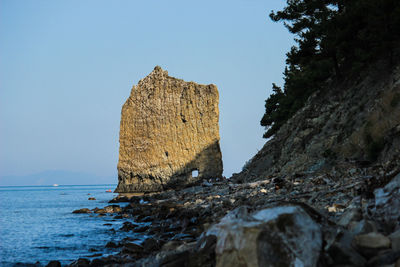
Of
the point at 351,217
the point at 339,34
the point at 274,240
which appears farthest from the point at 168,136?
the point at 274,240

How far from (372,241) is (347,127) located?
12343 millimetres

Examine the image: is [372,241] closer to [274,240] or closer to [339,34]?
[274,240]

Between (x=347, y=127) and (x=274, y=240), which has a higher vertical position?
(x=347, y=127)

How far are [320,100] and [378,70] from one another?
464 cm

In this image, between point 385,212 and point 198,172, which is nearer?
point 385,212

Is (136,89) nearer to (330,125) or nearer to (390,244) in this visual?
(330,125)

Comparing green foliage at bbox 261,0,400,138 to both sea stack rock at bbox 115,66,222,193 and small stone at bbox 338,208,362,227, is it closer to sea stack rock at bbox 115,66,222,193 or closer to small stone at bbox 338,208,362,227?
small stone at bbox 338,208,362,227

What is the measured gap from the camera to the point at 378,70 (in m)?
15.9

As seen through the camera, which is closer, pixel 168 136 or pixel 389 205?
pixel 389 205

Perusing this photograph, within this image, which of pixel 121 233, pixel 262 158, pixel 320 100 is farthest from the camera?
pixel 262 158

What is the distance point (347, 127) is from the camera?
605 inches

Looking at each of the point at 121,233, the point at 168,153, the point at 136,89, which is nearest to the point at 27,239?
the point at 121,233

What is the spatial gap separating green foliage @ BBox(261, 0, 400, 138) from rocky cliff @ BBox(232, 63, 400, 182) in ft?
2.62

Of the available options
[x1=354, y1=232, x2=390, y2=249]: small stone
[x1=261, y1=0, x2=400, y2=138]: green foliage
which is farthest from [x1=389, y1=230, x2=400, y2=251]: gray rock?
[x1=261, y1=0, x2=400, y2=138]: green foliage
